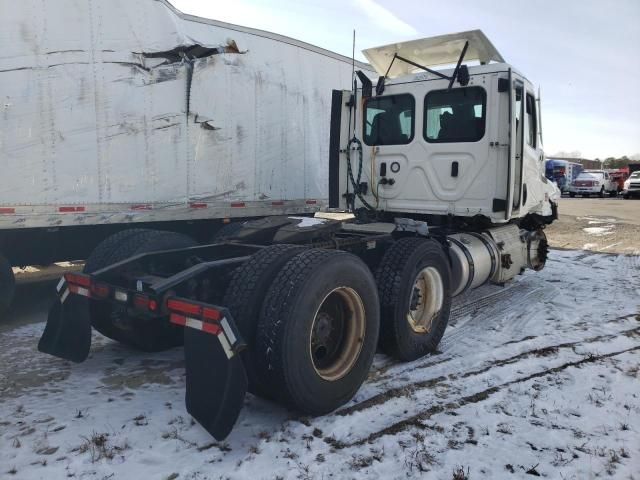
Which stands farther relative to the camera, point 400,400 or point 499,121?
point 499,121

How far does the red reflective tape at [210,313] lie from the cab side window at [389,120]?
405 cm

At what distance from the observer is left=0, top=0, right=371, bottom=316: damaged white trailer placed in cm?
533

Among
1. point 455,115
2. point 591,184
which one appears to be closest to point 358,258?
point 455,115

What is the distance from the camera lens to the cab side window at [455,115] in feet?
19.9

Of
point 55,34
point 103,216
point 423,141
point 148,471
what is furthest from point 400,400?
point 55,34

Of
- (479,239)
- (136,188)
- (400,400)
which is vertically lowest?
(400,400)

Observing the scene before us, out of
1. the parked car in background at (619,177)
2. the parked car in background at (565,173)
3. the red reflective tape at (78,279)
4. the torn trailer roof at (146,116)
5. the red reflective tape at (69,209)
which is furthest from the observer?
the parked car in background at (619,177)

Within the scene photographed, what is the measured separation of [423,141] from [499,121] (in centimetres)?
90

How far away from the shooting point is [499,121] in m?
5.95

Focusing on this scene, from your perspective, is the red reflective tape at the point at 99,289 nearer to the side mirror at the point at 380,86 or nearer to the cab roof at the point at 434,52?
the side mirror at the point at 380,86

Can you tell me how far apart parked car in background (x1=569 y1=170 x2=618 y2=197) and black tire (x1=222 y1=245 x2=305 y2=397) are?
3401 cm

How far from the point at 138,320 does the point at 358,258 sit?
2118 mm

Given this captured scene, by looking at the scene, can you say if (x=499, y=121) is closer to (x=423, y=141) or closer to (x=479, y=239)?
(x=423, y=141)

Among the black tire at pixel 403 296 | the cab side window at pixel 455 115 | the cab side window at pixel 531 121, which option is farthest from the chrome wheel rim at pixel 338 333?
the cab side window at pixel 531 121
